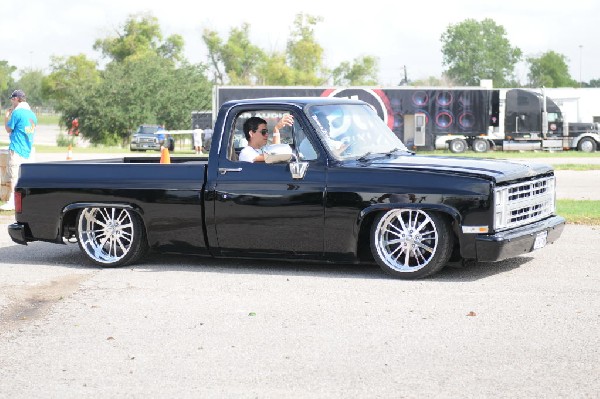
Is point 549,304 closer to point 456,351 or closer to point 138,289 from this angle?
point 456,351

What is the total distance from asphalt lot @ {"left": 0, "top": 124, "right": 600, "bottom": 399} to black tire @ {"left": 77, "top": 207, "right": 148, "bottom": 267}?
14 centimetres

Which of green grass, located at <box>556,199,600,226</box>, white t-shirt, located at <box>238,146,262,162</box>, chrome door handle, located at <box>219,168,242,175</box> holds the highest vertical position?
white t-shirt, located at <box>238,146,262,162</box>

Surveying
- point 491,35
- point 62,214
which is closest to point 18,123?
point 62,214

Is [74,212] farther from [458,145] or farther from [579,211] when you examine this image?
[458,145]

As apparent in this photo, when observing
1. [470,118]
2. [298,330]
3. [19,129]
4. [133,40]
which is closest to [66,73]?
[133,40]

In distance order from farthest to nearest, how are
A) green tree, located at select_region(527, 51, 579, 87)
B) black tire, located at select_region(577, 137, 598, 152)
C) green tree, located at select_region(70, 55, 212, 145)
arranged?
green tree, located at select_region(527, 51, 579, 87)
green tree, located at select_region(70, 55, 212, 145)
black tire, located at select_region(577, 137, 598, 152)

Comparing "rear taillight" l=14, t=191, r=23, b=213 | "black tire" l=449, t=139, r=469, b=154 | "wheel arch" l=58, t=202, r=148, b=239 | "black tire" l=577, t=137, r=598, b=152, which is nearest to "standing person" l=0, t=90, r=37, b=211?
"rear taillight" l=14, t=191, r=23, b=213

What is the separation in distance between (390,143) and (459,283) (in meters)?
1.83

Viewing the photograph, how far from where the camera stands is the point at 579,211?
49.9 ft

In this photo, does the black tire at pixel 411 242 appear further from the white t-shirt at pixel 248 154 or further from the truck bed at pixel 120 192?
the truck bed at pixel 120 192

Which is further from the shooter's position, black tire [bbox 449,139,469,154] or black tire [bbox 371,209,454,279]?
black tire [bbox 449,139,469,154]

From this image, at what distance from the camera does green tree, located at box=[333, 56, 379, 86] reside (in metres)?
102

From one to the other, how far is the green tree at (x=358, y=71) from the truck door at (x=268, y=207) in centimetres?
9163

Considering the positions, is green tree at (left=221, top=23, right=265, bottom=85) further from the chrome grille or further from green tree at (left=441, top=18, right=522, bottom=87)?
the chrome grille
